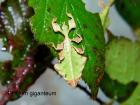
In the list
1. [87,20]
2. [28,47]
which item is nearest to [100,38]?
[87,20]

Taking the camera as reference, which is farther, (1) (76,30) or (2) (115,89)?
(2) (115,89)

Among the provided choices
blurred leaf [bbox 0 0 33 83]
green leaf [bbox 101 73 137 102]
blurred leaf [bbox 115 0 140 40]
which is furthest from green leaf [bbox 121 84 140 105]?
blurred leaf [bbox 0 0 33 83]

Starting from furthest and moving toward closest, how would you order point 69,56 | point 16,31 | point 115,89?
1. point 115,89
2. point 16,31
3. point 69,56

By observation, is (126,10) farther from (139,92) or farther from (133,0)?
(139,92)

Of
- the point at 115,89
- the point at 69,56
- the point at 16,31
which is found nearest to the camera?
the point at 69,56

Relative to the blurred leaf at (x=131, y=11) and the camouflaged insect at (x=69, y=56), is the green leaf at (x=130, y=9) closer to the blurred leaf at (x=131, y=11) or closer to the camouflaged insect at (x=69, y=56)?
the blurred leaf at (x=131, y=11)

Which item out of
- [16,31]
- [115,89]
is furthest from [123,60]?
[16,31]

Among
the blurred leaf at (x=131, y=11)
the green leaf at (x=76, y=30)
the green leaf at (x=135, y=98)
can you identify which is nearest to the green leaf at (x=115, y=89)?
the green leaf at (x=135, y=98)

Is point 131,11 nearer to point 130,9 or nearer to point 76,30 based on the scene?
point 130,9
